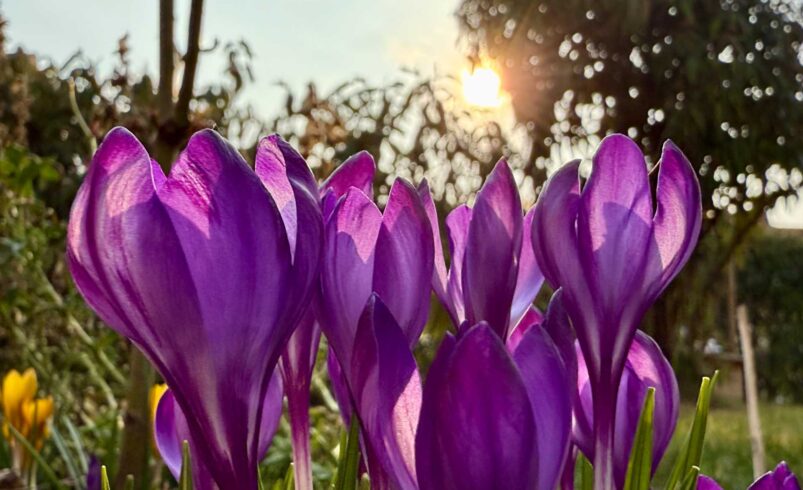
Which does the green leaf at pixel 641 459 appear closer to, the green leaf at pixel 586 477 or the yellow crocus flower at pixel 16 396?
the green leaf at pixel 586 477

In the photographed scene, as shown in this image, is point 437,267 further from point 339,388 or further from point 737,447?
point 737,447

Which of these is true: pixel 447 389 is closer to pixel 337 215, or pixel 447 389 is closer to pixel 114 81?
pixel 337 215

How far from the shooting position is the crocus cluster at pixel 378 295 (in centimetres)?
20

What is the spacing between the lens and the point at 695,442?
296 millimetres

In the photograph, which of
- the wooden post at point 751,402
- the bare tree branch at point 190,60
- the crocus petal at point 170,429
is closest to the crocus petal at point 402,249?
the crocus petal at point 170,429

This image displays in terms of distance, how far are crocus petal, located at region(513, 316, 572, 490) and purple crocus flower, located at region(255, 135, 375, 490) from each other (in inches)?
2.6

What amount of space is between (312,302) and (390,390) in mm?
46

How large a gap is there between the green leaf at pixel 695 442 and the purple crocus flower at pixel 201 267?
0.14 m

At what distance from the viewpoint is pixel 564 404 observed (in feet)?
0.68

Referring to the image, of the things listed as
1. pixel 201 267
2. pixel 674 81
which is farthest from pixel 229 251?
pixel 674 81

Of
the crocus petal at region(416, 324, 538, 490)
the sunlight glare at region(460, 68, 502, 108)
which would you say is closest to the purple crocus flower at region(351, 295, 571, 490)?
the crocus petal at region(416, 324, 538, 490)

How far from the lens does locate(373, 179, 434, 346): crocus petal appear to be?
0.24 meters

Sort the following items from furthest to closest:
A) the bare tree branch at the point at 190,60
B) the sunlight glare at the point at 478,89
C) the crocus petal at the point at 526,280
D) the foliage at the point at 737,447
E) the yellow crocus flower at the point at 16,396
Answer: the foliage at the point at 737,447 < the sunlight glare at the point at 478,89 < the yellow crocus flower at the point at 16,396 < the bare tree branch at the point at 190,60 < the crocus petal at the point at 526,280

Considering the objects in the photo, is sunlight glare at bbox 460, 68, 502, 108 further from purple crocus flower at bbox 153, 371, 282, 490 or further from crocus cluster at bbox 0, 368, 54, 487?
purple crocus flower at bbox 153, 371, 282, 490
